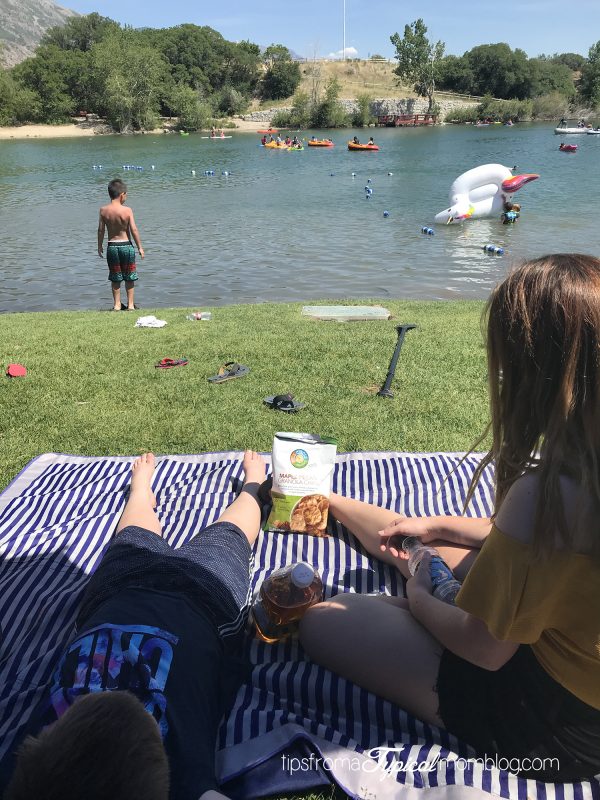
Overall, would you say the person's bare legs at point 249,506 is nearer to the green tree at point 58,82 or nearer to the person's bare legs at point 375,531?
the person's bare legs at point 375,531

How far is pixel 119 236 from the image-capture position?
972 centimetres

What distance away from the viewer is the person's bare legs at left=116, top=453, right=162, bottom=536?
9.77 ft

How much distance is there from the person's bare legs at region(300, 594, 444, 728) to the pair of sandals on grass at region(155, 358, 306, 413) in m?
2.52

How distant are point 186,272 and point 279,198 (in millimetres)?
13094

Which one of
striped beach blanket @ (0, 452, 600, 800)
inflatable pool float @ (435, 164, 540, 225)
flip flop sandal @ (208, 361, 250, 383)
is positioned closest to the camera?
striped beach blanket @ (0, 452, 600, 800)

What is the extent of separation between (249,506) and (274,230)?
16.7 m

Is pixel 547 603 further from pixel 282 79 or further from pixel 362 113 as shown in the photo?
pixel 282 79

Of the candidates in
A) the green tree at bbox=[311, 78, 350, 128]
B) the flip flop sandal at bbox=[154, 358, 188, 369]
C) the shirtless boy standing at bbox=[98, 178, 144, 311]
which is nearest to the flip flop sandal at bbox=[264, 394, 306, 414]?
the flip flop sandal at bbox=[154, 358, 188, 369]

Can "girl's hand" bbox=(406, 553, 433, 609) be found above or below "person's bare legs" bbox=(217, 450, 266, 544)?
above

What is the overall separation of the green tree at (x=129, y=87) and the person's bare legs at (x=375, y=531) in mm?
76353

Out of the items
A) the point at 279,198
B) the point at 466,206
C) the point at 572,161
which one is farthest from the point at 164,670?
the point at 572,161

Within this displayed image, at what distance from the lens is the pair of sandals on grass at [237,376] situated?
15.6 feet

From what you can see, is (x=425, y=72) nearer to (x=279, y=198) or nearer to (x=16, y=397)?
(x=279, y=198)

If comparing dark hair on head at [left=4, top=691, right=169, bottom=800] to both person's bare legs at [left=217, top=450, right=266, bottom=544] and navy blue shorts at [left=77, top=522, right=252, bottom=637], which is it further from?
person's bare legs at [left=217, top=450, right=266, bottom=544]
